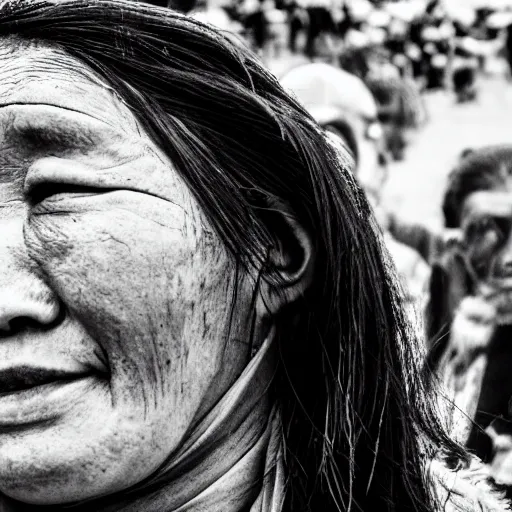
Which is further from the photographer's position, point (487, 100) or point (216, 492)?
point (487, 100)

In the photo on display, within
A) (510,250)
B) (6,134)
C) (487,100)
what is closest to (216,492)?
(6,134)

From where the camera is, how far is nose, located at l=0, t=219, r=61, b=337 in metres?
1.24

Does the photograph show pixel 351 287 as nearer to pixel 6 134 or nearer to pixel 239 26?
pixel 6 134

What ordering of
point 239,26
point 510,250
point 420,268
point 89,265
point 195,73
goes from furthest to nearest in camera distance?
point 239,26 → point 420,268 → point 510,250 → point 195,73 → point 89,265

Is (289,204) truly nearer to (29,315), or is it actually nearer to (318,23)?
(29,315)

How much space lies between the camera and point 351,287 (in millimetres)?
1414

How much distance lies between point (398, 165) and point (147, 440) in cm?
266

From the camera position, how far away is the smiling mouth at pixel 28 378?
125 cm

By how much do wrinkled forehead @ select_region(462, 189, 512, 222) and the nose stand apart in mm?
2078

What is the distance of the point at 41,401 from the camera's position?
4.06 feet

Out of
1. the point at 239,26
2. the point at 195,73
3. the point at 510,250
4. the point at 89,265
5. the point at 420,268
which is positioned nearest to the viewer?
the point at 89,265

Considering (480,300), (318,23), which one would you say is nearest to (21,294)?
(480,300)

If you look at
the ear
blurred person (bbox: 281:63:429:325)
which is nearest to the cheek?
the ear

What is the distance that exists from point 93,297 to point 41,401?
0.16 meters
